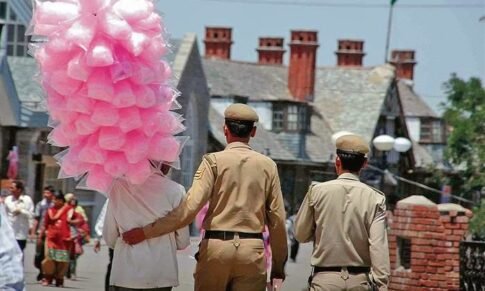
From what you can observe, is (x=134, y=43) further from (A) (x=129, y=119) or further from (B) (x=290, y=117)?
(B) (x=290, y=117)

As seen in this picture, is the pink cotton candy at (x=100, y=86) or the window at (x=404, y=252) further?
the window at (x=404, y=252)

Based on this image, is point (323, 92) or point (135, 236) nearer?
point (135, 236)

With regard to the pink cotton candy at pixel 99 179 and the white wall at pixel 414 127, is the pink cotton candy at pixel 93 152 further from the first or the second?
the white wall at pixel 414 127

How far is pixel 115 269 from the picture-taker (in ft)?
28.2

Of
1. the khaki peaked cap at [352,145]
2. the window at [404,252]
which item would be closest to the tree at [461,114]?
the window at [404,252]

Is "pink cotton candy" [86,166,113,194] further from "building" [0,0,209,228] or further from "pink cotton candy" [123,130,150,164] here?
"building" [0,0,209,228]

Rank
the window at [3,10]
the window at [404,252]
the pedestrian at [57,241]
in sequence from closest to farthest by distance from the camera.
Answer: the window at [404,252]
the pedestrian at [57,241]
the window at [3,10]

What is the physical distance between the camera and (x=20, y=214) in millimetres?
20766

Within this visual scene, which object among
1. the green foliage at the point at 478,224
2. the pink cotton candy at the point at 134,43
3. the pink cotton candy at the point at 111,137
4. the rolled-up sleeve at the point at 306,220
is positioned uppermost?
the pink cotton candy at the point at 134,43

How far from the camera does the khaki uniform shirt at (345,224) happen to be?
354 inches

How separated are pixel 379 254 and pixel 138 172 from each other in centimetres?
158

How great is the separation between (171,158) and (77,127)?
0.61 meters

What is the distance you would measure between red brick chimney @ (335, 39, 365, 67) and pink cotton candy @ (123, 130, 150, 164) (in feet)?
211

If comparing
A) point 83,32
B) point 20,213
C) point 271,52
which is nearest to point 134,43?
point 83,32
